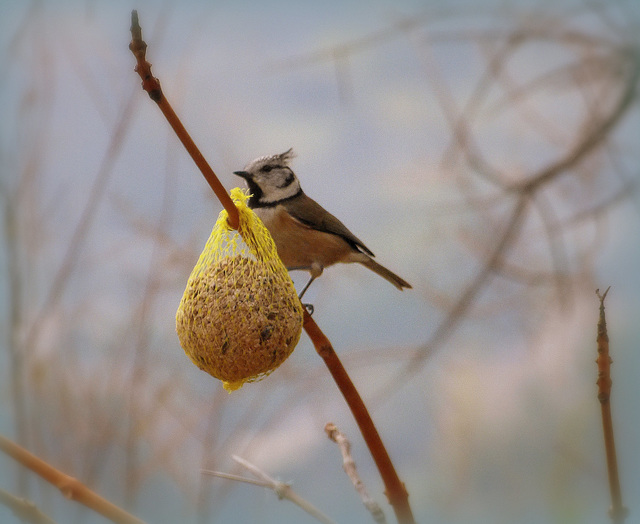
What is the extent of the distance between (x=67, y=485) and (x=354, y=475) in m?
0.38

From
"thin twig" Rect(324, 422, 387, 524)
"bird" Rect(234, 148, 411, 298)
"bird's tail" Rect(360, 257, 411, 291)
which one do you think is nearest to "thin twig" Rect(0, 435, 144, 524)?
"thin twig" Rect(324, 422, 387, 524)

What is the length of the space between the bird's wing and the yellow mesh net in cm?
56

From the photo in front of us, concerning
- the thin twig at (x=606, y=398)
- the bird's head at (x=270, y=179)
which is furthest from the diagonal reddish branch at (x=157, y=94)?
the bird's head at (x=270, y=179)

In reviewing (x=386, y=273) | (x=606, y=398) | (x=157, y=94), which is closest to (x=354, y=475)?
(x=606, y=398)

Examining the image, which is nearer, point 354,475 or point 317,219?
point 354,475

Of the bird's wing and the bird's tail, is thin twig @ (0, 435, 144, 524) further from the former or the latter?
the bird's tail

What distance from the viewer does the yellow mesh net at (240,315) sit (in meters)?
1.07

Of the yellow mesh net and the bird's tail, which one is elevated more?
the bird's tail

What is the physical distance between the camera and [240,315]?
1.08m

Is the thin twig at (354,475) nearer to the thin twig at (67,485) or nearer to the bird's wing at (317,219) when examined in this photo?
the thin twig at (67,485)

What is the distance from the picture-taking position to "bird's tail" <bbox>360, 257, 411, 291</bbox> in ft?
6.37

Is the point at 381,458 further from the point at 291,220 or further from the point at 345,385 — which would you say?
the point at 291,220

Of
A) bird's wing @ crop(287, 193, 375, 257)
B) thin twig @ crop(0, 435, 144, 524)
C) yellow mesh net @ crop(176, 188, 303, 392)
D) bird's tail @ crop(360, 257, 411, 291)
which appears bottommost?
thin twig @ crop(0, 435, 144, 524)

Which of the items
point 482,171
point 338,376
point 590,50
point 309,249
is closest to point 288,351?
point 338,376
